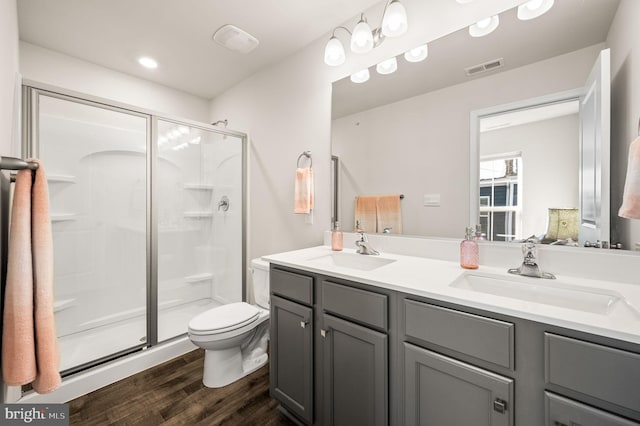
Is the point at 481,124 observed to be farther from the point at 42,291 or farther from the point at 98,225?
the point at 98,225

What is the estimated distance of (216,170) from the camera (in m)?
2.68

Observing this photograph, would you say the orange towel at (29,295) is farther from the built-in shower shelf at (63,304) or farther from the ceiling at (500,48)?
the built-in shower shelf at (63,304)

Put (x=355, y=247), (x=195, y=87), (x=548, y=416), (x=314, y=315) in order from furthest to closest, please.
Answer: (x=195, y=87) < (x=355, y=247) < (x=314, y=315) < (x=548, y=416)

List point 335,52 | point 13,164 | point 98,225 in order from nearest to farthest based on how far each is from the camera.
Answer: point 13,164 → point 335,52 → point 98,225

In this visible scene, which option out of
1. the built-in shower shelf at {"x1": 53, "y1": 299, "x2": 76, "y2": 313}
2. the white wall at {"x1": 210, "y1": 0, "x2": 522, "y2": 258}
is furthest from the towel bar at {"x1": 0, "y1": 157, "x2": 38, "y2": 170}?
the built-in shower shelf at {"x1": 53, "y1": 299, "x2": 76, "y2": 313}

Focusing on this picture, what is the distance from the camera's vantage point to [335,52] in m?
1.75

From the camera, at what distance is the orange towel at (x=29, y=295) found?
651mm

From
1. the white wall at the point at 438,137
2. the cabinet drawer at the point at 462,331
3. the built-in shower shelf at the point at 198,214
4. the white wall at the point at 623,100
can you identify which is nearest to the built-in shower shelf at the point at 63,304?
the built-in shower shelf at the point at 198,214

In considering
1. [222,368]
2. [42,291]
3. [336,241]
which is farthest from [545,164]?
[222,368]

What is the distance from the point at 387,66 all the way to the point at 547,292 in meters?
1.46

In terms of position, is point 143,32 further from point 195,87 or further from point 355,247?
point 355,247

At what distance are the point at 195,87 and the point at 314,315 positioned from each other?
9.27 ft

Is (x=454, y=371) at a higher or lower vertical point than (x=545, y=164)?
lower

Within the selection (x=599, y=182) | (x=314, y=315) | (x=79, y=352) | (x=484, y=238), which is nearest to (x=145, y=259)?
(x=79, y=352)
